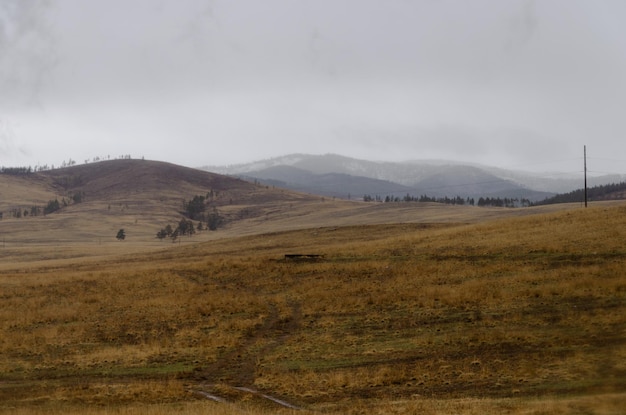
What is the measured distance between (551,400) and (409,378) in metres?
6.86

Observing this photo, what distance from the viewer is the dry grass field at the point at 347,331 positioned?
2291 cm

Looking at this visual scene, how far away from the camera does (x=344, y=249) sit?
2378 inches

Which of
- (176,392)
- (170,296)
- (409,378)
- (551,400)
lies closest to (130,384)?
(176,392)

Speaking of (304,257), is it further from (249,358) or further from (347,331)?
(249,358)

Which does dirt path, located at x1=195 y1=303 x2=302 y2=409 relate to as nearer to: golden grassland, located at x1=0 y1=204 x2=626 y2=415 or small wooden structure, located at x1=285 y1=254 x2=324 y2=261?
golden grassland, located at x1=0 y1=204 x2=626 y2=415

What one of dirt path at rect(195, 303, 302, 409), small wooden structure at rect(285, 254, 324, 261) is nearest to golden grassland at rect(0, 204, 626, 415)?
dirt path at rect(195, 303, 302, 409)

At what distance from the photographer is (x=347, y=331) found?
109 feet

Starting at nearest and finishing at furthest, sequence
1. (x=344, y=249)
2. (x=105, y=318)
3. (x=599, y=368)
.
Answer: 1. (x=599, y=368)
2. (x=105, y=318)
3. (x=344, y=249)

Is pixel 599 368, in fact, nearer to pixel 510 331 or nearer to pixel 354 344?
pixel 510 331

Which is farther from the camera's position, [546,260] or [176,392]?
[546,260]

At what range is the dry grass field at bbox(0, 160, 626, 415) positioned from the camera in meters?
22.9

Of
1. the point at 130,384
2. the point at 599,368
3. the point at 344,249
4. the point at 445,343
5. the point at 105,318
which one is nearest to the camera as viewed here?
the point at 599,368

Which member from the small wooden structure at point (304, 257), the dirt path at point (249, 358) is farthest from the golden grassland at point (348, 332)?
the small wooden structure at point (304, 257)

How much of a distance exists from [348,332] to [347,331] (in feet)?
0.73
